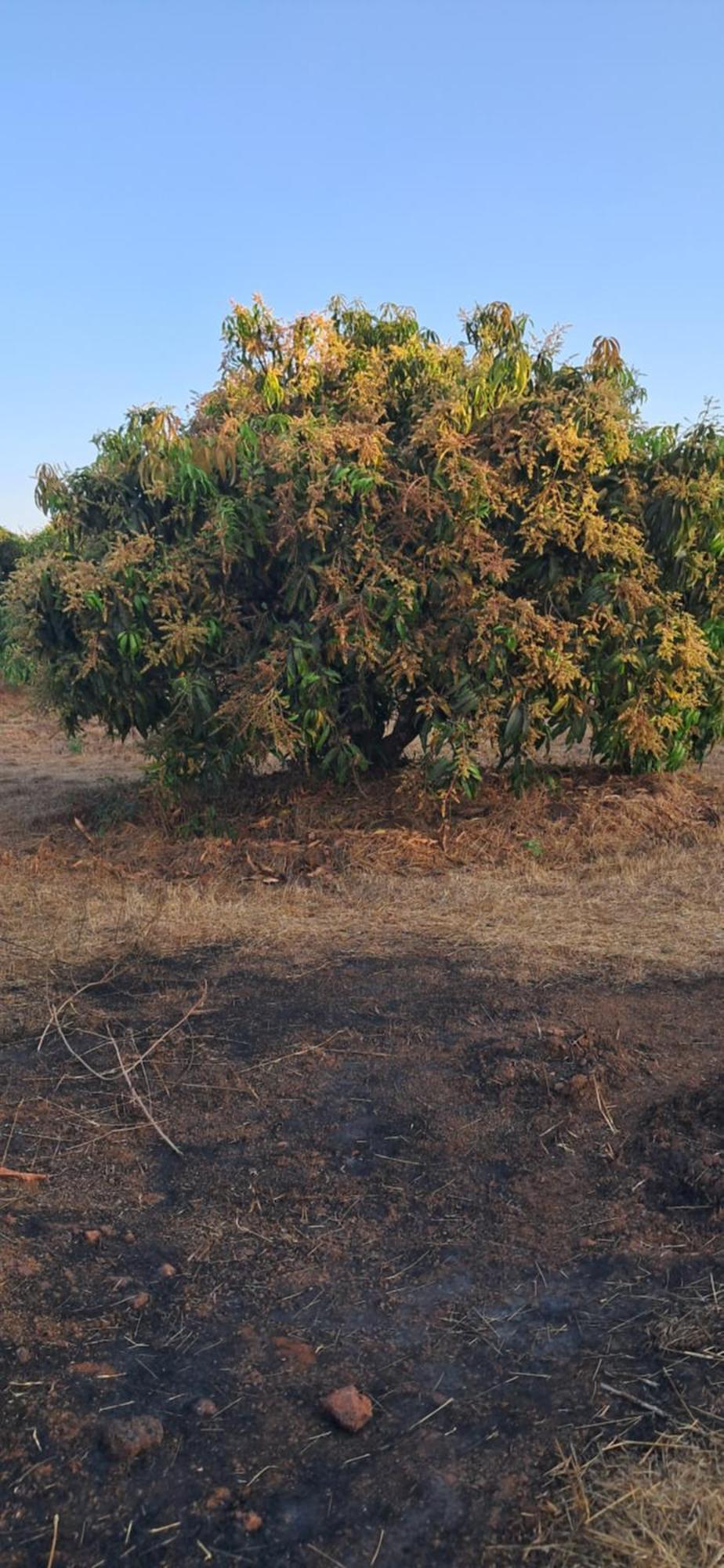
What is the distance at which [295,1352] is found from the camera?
9.53ft

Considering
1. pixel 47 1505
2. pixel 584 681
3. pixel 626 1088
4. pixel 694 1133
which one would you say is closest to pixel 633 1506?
pixel 47 1505

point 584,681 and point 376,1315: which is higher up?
point 584,681

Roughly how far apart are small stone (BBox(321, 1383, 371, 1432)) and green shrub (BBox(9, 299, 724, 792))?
562cm

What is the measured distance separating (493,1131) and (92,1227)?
1.36 metres

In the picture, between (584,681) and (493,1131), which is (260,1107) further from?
(584,681)

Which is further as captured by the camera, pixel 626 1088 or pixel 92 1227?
pixel 626 1088

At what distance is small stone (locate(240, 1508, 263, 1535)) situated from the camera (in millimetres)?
2344

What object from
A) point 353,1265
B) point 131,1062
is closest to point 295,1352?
point 353,1265

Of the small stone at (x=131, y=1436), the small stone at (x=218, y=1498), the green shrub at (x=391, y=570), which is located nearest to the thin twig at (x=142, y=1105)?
the small stone at (x=131, y=1436)

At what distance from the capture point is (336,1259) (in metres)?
3.32

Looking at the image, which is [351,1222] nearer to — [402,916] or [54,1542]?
[54,1542]

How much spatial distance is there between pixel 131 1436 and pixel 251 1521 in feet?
1.20

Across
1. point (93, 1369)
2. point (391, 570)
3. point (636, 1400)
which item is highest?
point (391, 570)

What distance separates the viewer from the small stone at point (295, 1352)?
286cm
